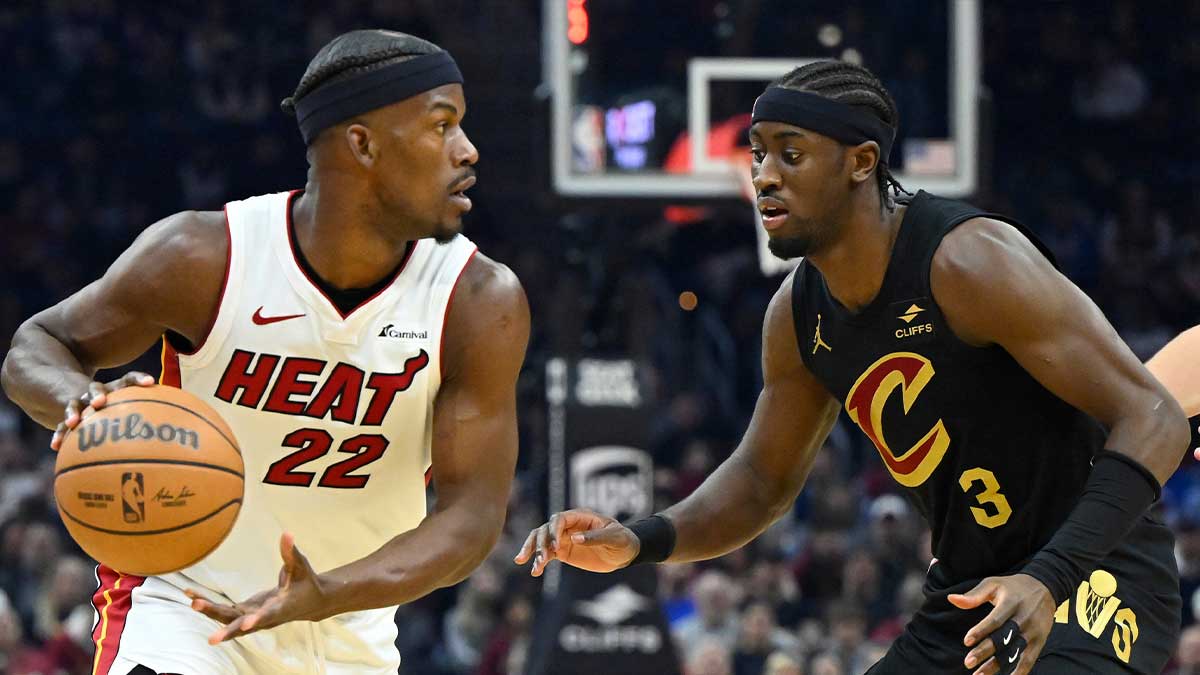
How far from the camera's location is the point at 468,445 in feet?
13.4

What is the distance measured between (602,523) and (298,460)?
2.52ft

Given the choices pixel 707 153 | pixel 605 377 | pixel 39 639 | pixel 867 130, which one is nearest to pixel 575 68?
pixel 707 153

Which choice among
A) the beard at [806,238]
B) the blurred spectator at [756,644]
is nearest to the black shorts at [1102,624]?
the beard at [806,238]

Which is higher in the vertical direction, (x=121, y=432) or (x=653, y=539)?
(x=121, y=432)

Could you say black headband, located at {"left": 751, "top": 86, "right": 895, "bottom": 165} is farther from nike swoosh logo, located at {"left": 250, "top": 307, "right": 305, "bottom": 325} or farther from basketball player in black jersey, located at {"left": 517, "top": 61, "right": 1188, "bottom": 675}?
nike swoosh logo, located at {"left": 250, "top": 307, "right": 305, "bottom": 325}

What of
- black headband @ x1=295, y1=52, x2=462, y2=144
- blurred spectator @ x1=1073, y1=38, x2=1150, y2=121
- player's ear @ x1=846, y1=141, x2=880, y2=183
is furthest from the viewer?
blurred spectator @ x1=1073, y1=38, x2=1150, y2=121

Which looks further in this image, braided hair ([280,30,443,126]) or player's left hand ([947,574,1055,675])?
braided hair ([280,30,443,126])

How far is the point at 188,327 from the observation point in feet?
13.4

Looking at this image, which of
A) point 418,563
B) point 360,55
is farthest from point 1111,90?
point 418,563

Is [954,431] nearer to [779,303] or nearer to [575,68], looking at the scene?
[779,303]

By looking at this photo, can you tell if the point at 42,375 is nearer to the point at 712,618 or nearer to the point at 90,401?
the point at 90,401

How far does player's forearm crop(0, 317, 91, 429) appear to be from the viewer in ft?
12.5

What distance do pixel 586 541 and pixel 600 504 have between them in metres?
5.29

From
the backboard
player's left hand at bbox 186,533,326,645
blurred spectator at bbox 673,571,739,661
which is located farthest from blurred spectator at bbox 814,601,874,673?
player's left hand at bbox 186,533,326,645
